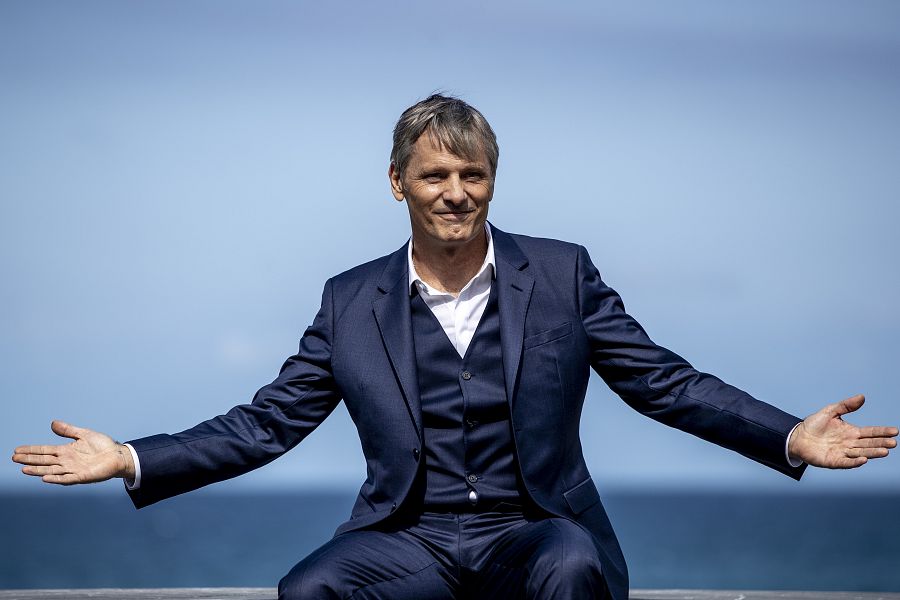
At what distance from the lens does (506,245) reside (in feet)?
14.5

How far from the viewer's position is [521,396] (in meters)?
4.11

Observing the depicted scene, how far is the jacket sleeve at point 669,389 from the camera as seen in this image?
4.04 m

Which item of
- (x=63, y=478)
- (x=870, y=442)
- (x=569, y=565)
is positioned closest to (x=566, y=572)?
(x=569, y=565)

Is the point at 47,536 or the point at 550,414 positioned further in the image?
the point at 47,536

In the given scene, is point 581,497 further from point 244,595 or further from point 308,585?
point 244,595

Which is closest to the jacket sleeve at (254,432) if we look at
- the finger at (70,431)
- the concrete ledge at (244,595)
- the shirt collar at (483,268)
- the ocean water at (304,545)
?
the finger at (70,431)

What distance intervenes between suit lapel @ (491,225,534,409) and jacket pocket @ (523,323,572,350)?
0.03 m

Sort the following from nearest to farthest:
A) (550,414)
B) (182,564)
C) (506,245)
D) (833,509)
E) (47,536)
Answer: (550,414) < (506,245) < (182,564) < (47,536) < (833,509)

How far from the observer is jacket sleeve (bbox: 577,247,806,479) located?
4.04 meters

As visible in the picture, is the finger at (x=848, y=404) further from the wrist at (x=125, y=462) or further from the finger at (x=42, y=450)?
the finger at (x=42, y=450)

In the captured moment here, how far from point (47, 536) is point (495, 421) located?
231 feet

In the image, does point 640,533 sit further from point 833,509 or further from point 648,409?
point 648,409

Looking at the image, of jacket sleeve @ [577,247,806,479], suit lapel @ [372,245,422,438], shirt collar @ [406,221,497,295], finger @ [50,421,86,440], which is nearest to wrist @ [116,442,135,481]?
finger @ [50,421,86,440]

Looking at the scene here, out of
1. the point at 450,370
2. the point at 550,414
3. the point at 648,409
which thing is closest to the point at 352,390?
the point at 450,370
